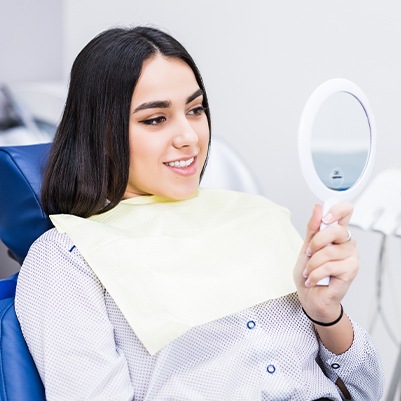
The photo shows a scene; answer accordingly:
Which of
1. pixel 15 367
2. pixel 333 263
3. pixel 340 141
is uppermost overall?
pixel 340 141

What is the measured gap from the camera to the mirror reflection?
3.54 ft

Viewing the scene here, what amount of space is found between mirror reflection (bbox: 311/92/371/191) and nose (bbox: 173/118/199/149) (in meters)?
0.28

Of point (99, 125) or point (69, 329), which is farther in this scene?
point (99, 125)

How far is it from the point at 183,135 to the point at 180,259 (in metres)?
0.23

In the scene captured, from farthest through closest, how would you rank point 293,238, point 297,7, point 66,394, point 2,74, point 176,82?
point 2,74 < point 297,7 < point 293,238 < point 176,82 < point 66,394

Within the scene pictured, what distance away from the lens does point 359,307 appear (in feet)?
6.44

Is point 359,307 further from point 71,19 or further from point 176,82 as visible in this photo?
point 71,19

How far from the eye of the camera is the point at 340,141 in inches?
43.8

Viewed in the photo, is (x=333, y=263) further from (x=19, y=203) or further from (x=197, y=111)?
(x=19, y=203)

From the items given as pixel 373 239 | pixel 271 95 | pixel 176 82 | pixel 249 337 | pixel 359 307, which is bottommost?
pixel 359 307

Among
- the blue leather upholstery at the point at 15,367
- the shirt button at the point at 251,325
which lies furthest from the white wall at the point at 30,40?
the shirt button at the point at 251,325

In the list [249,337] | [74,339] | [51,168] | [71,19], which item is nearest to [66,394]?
[74,339]

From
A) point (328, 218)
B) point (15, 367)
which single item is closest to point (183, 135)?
point (328, 218)

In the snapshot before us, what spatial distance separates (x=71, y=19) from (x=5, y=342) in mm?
1420
